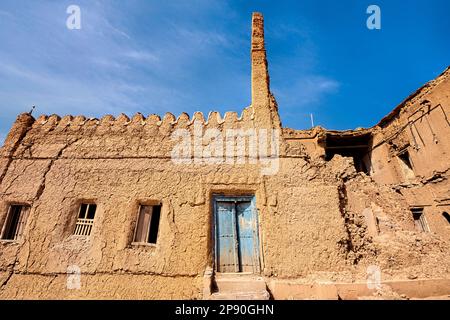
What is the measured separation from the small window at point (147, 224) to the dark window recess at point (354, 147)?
11902 millimetres

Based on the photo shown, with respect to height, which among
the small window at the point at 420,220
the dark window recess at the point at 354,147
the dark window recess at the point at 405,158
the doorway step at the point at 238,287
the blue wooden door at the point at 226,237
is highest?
the dark window recess at the point at 354,147

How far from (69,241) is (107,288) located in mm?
1551

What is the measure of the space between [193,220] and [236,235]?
3.71 feet

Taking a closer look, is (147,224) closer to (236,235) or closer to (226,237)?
(226,237)

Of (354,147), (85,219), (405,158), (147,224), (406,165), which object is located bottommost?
(147,224)

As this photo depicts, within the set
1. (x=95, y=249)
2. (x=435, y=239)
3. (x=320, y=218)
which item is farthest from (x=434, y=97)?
(x=95, y=249)

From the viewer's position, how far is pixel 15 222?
254 inches

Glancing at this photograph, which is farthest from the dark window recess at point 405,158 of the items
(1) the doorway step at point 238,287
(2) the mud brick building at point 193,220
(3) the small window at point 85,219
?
(3) the small window at point 85,219

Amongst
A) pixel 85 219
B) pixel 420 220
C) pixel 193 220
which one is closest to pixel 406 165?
pixel 420 220

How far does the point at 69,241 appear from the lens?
5973 mm

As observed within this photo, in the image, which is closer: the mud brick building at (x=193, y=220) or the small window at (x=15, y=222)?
the mud brick building at (x=193, y=220)

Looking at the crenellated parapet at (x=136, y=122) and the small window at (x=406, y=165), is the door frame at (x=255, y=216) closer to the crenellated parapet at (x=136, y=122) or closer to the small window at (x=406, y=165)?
the crenellated parapet at (x=136, y=122)

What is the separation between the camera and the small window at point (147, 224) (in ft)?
20.1

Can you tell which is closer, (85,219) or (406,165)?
(85,219)
